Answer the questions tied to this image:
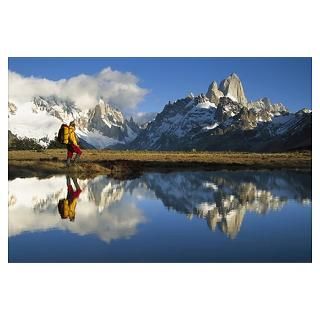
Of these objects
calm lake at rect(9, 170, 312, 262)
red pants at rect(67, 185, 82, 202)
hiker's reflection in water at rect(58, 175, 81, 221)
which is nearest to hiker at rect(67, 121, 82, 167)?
calm lake at rect(9, 170, 312, 262)

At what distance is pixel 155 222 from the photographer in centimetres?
1455

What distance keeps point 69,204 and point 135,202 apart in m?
2.63

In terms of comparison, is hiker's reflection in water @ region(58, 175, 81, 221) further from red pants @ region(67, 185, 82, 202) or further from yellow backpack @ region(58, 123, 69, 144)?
yellow backpack @ region(58, 123, 69, 144)

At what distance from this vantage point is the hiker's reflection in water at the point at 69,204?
1496 cm

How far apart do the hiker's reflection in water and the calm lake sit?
4 cm

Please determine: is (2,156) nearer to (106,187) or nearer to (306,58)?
(106,187)

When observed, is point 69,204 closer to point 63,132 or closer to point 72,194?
point 72,194

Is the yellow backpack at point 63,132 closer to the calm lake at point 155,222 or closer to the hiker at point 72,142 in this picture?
the hiker at point 72,142

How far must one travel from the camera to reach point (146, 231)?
13.3 metres

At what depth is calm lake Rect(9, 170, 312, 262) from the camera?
11.5 metres

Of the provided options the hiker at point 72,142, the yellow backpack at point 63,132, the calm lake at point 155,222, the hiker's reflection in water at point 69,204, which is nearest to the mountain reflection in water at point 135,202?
the calm lake at point 155,222

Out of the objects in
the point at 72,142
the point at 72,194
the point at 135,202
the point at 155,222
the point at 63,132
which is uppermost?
the point at 63,132

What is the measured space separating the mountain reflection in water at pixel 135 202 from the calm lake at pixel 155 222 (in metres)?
0.03

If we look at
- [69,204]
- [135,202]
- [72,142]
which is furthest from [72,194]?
[72,142]
